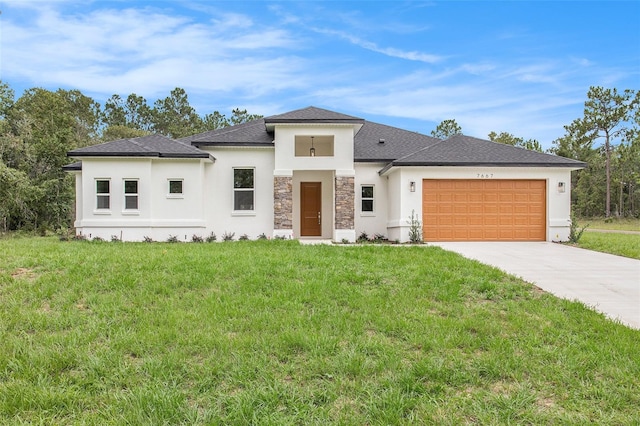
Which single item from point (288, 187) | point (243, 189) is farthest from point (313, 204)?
point (243, 189)

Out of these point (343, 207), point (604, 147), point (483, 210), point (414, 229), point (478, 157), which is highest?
point (604, 147)

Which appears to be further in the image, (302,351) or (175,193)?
(175,193)

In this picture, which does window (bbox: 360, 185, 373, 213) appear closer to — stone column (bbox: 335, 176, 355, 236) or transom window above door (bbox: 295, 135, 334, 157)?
stone column (bbox: 335, 176, 355, 236)

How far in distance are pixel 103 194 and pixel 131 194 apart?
1.09 meters

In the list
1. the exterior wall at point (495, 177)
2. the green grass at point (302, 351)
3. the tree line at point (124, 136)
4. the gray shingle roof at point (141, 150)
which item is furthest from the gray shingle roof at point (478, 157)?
the tree line at point (124, 136)

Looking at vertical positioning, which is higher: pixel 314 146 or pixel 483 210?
pixel 314 146

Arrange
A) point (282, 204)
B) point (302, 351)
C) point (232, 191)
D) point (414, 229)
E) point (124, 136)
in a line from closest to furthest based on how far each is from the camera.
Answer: point (302, 351) < point (414, 229) < point (282, 204) < point (232, 191) < point (124, 136)

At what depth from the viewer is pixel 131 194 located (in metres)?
15.6

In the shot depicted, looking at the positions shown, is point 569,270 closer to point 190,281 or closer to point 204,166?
point 190,281

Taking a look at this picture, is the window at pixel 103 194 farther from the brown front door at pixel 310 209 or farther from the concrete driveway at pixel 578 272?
the concrete driveway at pixel 578 272

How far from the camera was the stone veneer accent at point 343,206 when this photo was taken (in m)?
16.2

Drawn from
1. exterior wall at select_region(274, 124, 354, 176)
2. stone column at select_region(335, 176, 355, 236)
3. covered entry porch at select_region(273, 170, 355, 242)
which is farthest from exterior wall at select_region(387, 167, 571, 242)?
covered entry porch at select_region(273, 170, 355, 242)

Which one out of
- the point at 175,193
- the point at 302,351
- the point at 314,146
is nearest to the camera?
the point at 302,351

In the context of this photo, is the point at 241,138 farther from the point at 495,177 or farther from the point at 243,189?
the point at 495,177
